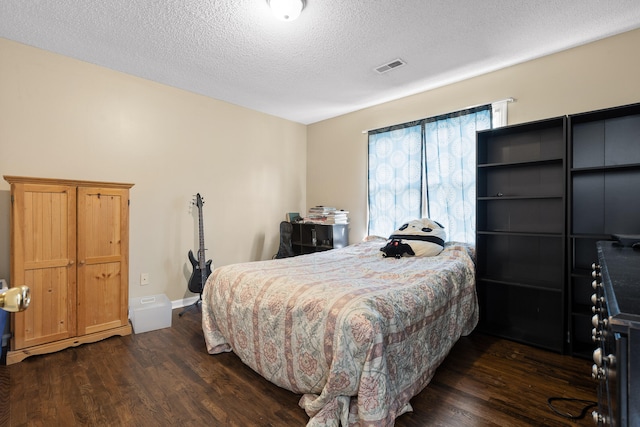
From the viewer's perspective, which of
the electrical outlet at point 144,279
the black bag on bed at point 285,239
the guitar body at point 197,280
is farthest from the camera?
the black bag on bed at point 285,239

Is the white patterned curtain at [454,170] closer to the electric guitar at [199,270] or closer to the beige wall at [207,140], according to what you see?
the beige wall at [207,140]

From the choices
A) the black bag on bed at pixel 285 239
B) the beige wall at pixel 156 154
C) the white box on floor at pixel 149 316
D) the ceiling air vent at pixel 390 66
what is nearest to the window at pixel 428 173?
the ceiling air vent at pixel 390 66

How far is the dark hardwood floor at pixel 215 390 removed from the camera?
1.60 m

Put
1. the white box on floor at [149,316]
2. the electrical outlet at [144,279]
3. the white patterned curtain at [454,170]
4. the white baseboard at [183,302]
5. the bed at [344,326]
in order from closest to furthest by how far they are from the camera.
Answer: the bed at [344,326]
the white box on floor at [149,316]
the white patterned curtain at [454,170]
the electrical outlet at [144,279]
the white baseboard at [183,302]

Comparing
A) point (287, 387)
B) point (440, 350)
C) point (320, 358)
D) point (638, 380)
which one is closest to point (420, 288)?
point (440, 350)

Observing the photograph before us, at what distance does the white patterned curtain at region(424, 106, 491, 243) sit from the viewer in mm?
3059

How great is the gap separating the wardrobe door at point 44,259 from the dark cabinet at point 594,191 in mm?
3970

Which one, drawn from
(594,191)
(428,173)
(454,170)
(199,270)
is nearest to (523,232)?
(594,191)

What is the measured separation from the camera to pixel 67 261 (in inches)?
94.3

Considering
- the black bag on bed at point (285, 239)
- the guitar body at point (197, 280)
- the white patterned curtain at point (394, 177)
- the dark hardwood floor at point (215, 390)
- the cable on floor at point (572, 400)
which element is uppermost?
the white patterned curtain at point (394, 177)

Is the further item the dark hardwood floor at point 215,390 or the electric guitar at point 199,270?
the electric guitar at point 199,270

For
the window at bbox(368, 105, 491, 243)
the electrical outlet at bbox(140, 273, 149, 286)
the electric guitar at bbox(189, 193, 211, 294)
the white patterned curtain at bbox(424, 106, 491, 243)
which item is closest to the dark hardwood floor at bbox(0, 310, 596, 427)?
the electrical outlet at bbox(140, 273, 149, 286)

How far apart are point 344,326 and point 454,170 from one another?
2.40 meters

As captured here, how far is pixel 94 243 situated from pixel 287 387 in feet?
6.75
